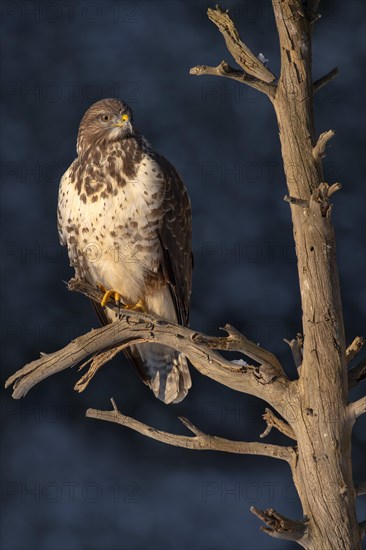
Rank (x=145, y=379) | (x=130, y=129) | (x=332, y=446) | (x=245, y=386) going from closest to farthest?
(x=332, y=446) → (x=245, y=386) → (x=130, y=129) → (x=145, y=379)

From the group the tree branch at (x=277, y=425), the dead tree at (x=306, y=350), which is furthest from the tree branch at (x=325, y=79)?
the tree branch at (x=277, y=425)

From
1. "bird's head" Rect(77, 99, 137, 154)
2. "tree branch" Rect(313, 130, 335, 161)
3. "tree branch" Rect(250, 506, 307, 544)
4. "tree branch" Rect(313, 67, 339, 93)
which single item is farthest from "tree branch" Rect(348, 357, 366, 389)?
"bird's head" Rect(77, 99, 137, 154)

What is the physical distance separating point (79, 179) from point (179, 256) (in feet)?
2.19

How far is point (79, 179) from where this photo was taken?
15.6ft

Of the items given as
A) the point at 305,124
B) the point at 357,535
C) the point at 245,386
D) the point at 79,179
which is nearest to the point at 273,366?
the point at 245,386

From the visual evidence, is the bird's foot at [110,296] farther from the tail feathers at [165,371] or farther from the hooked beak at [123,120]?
the hooked beak at [123,120]

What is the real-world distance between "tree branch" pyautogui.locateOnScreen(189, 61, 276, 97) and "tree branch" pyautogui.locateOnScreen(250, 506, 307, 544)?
184 cm

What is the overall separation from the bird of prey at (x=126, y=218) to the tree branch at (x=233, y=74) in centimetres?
66

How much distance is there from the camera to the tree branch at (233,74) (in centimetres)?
405

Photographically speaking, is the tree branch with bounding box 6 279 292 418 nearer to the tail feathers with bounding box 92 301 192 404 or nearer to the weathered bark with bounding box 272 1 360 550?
the weathered bark with bounding box 272 1 360 550

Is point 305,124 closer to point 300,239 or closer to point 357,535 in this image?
point 300,239

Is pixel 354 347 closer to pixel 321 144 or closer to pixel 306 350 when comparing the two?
pixel 306 350

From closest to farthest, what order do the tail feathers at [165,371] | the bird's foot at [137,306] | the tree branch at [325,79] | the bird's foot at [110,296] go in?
the tree branch at [325,79] → the bird's foot at [110,296] → the bird's foot at [137,306] → the tail feathers at [165,371]

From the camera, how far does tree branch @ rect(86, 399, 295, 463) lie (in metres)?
4.25
